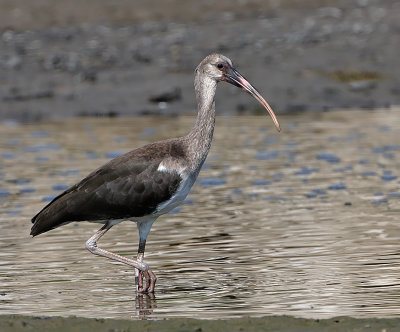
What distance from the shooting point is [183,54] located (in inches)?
1050

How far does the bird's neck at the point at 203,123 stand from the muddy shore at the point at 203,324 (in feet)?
9.15

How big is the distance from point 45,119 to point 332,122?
6.24 m

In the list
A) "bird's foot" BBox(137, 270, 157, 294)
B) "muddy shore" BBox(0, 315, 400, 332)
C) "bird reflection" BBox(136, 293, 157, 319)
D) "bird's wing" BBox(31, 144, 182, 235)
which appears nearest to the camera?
"muddy shore" BBox(0, 315, 400, 332)

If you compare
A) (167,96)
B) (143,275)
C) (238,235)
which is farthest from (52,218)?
(167,96)

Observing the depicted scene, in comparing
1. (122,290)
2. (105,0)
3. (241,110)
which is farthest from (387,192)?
(105,0)

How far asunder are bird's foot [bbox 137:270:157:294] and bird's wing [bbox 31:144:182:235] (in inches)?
26.8

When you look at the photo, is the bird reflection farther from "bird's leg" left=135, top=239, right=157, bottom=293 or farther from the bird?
the bird

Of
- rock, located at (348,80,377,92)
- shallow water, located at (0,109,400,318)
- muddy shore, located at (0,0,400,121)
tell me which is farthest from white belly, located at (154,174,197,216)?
rock, located at (348,80,377,92)

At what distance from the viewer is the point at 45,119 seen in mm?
23344

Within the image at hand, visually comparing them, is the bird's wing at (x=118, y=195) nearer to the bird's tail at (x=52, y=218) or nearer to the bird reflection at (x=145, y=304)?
the bird's tail at (x=52, y=218)

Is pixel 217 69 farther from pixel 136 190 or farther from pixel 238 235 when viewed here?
pixel 238 235

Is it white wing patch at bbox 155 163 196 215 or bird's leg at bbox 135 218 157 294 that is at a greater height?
white wing patch at bbox 155 163 196 215

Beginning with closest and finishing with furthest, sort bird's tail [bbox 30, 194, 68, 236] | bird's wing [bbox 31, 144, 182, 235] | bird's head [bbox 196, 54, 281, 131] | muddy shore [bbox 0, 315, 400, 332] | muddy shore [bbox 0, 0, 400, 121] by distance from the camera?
muddy shore [bbox 0, 315, 400, 332] → bird's wing [bbox 31, 144, 182, 235] → bird's tail [bbox 30, 194, 68, 236] → bird's head [bbox 196, 54, 281, 131] → muddy shore [bbox 0, 0, 400, 121]

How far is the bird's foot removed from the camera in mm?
9375
